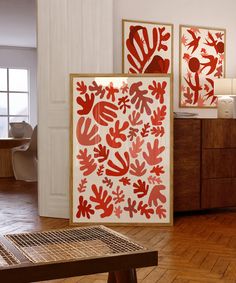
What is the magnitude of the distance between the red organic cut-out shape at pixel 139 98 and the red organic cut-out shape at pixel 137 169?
50 cm

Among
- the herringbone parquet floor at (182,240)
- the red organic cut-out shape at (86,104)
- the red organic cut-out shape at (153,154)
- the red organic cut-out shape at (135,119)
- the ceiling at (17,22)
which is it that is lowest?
the herringbone parquet floor at (182,240)

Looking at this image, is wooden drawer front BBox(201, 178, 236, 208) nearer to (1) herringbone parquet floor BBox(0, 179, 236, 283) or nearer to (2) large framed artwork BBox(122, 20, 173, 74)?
(1) herringbone parquet floor BBox(0, 179, 236, 283)

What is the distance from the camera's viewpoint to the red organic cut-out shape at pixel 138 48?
18.1ft

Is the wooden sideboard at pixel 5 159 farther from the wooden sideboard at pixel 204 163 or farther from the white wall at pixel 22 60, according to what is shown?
the wooden sideboard at pixel 204 163

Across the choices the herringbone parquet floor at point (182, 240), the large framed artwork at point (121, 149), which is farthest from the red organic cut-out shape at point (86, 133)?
the herringbone parquet floor at point (182, 240)

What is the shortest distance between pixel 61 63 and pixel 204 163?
181 centimetres

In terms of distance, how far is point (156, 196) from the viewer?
4.77 meters

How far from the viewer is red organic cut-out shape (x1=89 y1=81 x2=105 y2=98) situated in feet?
15.6

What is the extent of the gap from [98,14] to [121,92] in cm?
89

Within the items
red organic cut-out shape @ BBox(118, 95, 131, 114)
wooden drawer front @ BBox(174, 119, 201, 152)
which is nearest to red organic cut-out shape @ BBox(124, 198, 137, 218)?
wooden drawer front @ BBox(174, 119, 201, 152)

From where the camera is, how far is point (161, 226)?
473 cm

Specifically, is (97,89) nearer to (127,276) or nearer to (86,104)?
(86,104)

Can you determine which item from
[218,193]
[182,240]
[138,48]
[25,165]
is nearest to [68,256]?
[182,240]

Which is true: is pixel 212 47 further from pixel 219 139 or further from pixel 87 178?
pixel 87 178
